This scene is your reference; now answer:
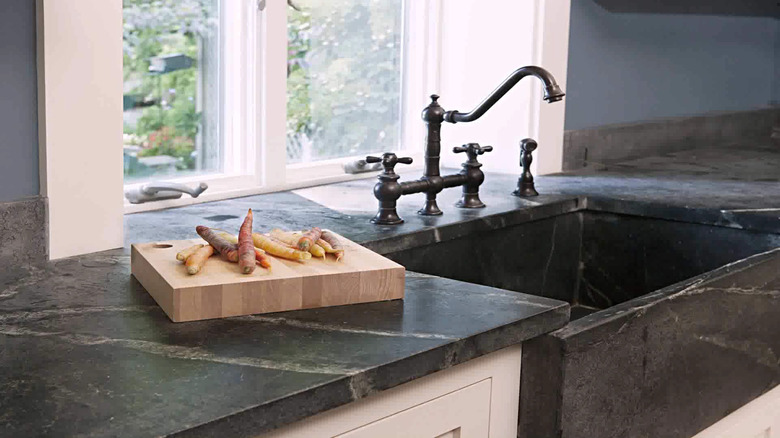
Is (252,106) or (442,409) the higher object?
(252,106)

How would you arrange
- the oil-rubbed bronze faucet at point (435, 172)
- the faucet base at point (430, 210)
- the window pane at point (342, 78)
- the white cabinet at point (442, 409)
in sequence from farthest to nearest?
1. the window pane at point (342, 78)
2. the faucet base at point (430, 210)
3. the oil-rubbed bronze faucet at point (435, 172)
4. the white cabinet at point (442, 409)

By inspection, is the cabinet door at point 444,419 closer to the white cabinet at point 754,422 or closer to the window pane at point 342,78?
the white cabinet at point 754,422

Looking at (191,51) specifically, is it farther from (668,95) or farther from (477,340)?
(668,95)

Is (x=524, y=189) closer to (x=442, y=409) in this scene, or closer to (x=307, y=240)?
(x=307, y=240)

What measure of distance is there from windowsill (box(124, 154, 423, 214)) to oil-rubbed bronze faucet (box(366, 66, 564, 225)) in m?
0.37

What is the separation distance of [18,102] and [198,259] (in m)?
0.41

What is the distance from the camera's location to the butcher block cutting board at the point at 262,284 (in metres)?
1.15

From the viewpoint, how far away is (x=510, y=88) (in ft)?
6.05

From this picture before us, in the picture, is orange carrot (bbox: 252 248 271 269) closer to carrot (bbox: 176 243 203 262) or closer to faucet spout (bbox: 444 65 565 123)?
carrot (bbox: 176 243 203 262)

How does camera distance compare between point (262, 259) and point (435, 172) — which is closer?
point (262, 259)

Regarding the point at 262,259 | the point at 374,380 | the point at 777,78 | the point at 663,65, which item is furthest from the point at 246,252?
the point at 777,78

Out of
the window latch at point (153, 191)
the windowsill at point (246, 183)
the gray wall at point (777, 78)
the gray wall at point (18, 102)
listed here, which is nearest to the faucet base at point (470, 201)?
the windowsill at point (246, 183)

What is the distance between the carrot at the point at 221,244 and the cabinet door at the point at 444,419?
0.98 ft

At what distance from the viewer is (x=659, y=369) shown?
142 cm
